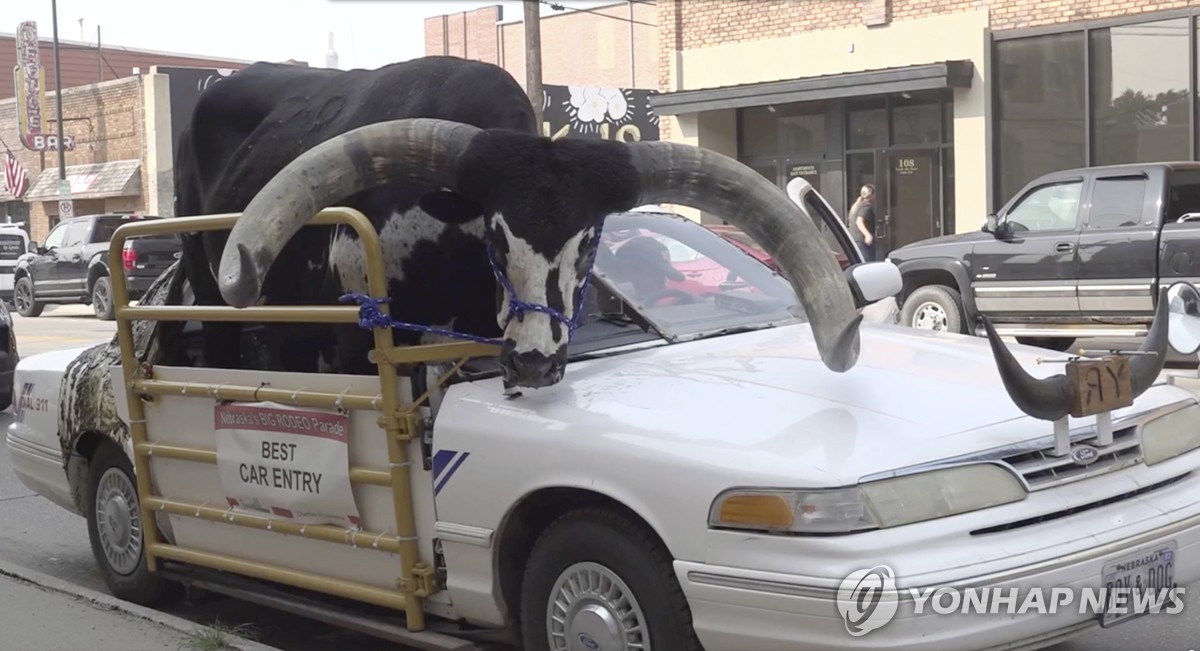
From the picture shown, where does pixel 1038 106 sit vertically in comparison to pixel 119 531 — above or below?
above

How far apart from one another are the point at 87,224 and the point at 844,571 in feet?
89.6

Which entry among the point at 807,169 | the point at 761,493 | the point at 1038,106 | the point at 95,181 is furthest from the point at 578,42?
the point at 761,493

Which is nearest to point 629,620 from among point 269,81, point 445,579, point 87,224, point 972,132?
point 445,579

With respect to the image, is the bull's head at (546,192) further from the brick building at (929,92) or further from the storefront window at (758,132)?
the storefront window at (758,132)

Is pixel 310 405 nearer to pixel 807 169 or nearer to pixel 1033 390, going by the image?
pixel 1033 390

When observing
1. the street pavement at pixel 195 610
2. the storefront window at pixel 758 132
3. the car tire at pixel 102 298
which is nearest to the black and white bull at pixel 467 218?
the street pavement at pixel 195 610

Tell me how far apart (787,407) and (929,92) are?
69.1ft

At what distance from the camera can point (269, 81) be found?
785cm

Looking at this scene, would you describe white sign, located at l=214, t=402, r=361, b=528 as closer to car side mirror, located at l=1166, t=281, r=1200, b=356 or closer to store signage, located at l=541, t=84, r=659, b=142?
car side mirror, located at l=1166, t=281, r=1200, b=356

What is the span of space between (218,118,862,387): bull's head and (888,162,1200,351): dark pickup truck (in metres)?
9.33

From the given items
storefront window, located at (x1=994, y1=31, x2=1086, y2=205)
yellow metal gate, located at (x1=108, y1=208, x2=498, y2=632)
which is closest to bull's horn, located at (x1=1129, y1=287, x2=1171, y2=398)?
yellow metal gate, located at (x1=108, y1=208, x2=498, y2=632)

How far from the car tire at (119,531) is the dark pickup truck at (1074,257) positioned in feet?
31.4

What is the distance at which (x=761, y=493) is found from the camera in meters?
3.94

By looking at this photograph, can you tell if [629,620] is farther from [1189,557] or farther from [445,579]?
[1189,557]
